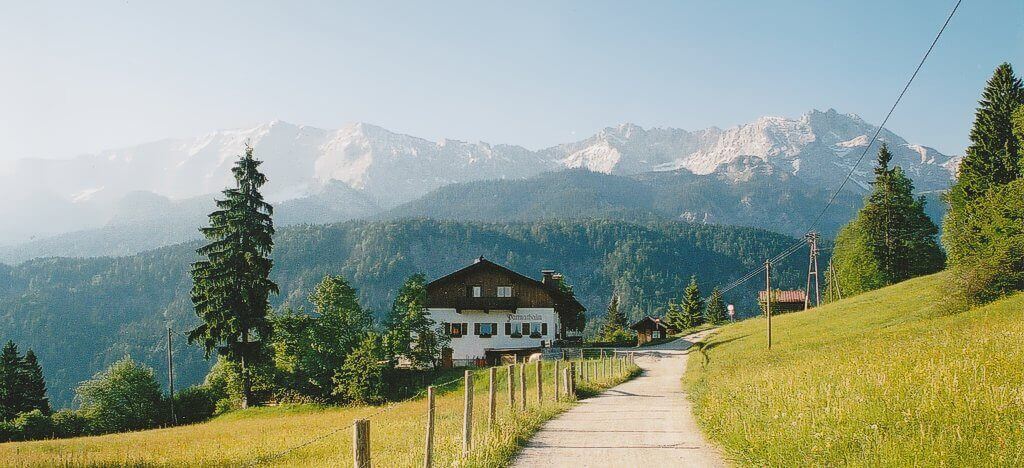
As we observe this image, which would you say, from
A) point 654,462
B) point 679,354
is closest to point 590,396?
point 654,462

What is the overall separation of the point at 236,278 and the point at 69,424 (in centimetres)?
1764

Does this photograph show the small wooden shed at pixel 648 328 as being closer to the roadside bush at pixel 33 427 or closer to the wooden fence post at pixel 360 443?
the roadside bush at pixel 33 427

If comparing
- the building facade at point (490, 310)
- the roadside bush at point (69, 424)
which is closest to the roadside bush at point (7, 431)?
the roadside bush at point (69, 424)

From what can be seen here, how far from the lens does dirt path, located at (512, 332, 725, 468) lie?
1181cm

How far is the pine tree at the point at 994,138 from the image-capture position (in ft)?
177

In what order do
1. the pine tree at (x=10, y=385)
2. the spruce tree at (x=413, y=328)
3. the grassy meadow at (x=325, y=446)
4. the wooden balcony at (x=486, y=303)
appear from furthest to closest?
1. the wooden balcony at (x=486, y=303)
2. the pine tree at (x=10, y=385)
3. the spruce tree at (x=413, y=328)
4. the grassy meadow at (x=325, y=446)

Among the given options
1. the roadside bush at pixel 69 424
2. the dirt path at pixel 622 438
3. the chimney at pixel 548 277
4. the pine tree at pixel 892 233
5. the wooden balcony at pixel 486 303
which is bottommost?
the roadside bush at pixel 69 424

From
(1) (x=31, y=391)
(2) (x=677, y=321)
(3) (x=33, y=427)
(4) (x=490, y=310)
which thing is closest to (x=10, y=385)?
(1) (x=31, y=391)

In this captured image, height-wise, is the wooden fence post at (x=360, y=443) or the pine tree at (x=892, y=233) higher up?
the pine tree at (x=892, y=233)

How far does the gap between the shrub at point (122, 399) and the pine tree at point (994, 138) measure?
66374 mm

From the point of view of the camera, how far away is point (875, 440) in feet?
29.2

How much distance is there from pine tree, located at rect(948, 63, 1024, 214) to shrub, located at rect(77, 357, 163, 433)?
2613 inches

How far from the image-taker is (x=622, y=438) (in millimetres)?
14234

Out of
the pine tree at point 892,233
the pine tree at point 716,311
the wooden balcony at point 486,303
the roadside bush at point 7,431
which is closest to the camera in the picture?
the roadside bush at point 7,431
